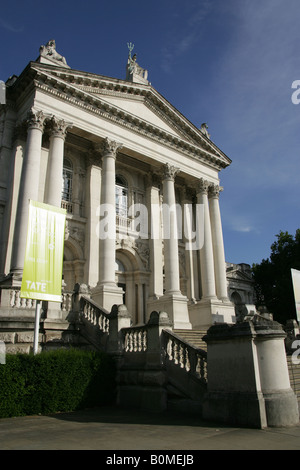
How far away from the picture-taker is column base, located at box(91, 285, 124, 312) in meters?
17.9

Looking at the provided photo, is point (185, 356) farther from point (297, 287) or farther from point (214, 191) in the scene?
point (214, 191)

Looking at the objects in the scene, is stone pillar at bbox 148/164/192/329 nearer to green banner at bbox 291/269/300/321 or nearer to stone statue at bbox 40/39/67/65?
green banner at bbox 291/269/300/321

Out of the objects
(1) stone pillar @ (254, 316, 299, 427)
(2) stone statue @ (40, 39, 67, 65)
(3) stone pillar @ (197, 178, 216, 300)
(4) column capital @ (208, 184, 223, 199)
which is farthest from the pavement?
(4) column capital @ (208, 184, 223, 199)

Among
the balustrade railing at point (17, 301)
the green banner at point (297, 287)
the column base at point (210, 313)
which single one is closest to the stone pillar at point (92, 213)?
the balustrade railing at point (17, 301)

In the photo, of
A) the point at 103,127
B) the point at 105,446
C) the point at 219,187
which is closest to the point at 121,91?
the point at 103,127

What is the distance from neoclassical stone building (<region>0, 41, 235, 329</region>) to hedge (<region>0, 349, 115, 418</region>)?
5.26 meters

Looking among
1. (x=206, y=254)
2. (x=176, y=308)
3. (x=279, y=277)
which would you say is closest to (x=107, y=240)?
(x=176, y=308)

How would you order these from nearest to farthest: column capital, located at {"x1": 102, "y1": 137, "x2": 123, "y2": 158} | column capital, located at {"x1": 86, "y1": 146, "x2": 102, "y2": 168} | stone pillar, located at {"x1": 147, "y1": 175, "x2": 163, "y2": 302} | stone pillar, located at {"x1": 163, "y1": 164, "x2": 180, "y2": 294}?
column capital, located at {"x1": 102, "y1": 137, "x2": 123, "y2": 158}, stone pillar, located at {"x1": 163, "y1": 164, "x2": 180, "y2": 294}, column capital, located at {"x1": 86, "y1": 146, "x2": 102, "y2": 168}, stone pillar, located at {"x1": 147, "y1": 175, "x2": 163, "y2": 302}

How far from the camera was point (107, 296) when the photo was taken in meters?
18.1

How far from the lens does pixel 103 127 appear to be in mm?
21359

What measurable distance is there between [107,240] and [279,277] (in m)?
28.3

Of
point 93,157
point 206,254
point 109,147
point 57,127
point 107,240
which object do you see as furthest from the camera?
point 206,254

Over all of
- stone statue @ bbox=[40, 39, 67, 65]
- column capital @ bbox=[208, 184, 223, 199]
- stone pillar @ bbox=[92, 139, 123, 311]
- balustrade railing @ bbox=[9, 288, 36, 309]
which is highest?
stone statue @ bbox=[40, 39, 67, 65]
